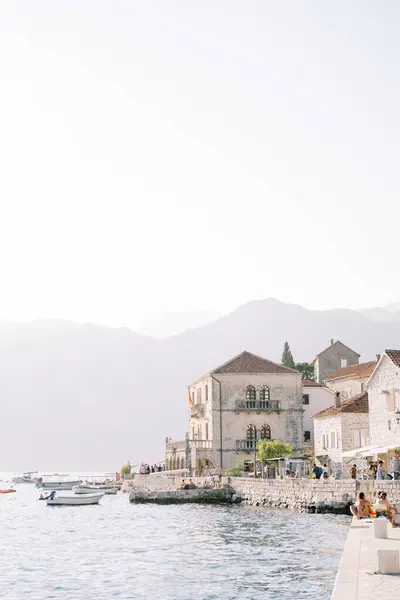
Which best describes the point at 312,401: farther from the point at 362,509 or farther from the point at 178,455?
the point at 362,509

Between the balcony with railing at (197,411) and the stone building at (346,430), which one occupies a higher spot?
the balcony with railing at (197,411)

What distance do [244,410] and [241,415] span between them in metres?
0.54

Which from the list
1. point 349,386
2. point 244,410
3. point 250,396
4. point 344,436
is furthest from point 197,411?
point 344,436

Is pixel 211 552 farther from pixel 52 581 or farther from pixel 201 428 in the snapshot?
pixel 201 428

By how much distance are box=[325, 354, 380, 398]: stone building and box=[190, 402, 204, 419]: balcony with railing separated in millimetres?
13685

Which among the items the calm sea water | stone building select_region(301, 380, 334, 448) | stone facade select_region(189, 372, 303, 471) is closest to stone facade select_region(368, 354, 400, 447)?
the calm sea water

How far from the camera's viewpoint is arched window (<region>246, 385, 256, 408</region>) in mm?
78500

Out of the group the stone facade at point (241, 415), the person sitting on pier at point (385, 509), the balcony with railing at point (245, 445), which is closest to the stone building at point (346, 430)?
the balcony with railing at point (245, 445)

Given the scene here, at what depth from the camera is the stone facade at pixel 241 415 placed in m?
77.2

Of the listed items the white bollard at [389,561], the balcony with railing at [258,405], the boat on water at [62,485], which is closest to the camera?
the white bollard at [389,561]

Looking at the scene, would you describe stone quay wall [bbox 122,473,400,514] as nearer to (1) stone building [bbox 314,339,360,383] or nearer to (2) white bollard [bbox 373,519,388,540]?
(2) white bollard [bbox 373,519,388,540]

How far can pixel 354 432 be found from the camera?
2499 inches

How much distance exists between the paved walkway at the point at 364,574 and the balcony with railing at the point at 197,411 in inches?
2163

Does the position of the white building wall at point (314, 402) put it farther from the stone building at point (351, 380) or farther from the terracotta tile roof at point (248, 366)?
the terracotta tile roof at point (248, 366)
